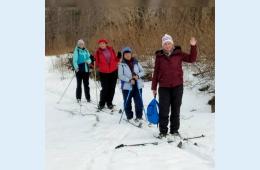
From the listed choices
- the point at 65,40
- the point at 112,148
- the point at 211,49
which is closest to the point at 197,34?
the point at 211,49

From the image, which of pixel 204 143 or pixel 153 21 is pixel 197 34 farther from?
pixel 204 143

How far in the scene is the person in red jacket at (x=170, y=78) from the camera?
16.7ft

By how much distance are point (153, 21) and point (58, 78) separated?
3225 mm

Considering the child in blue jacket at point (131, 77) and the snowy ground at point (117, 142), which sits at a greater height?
the child in blue jacket at point (131, 77)

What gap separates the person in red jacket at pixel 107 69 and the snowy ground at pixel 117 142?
0.38 meters

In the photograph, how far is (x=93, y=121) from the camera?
22.0ft

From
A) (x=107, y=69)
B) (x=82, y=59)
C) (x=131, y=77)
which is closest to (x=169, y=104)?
(x=131, y=77)

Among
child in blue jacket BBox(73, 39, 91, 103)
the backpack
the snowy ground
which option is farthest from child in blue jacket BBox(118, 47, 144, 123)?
child in blue jacket BBox(73, 39, 91, 103)

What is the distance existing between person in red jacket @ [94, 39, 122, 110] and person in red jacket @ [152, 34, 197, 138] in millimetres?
2312

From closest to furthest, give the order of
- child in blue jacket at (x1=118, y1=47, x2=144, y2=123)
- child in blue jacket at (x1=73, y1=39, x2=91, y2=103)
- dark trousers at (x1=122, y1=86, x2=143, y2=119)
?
child in blue jacket at (x1=118, y1=47, x2=144, y2=123), dark trousers at (x1=122, y1=86, x2=143, y2=119), child in blue jacket at (x1=73, y1=39, x2=91, y2=103)

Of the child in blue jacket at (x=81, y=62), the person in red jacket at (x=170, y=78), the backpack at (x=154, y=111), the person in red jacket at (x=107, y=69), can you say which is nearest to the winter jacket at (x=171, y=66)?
the person in red jacket at (x=170, y=78)

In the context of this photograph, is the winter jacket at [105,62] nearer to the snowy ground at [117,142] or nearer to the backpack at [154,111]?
the snowy ground at [117,142]

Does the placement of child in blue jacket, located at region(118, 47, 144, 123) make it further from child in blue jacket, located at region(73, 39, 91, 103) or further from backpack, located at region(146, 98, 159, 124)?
child in blue jacket, located at region(73, 39, 91, 103)

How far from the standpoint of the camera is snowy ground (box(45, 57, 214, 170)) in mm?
4184
